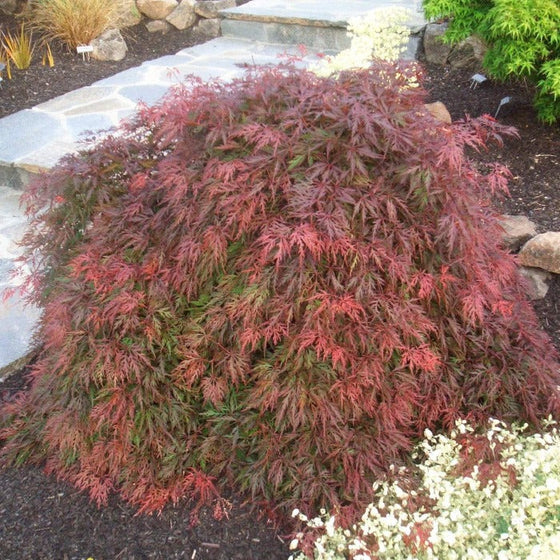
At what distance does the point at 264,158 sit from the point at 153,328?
0.73 meters

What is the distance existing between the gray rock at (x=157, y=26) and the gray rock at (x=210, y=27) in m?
0.42

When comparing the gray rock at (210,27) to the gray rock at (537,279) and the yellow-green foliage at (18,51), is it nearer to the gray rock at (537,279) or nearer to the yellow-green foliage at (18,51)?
the yellow-green foliage at (18,51)

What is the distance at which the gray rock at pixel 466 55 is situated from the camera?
5574 millimetres

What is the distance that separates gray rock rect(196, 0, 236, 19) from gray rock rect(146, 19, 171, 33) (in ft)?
1.37

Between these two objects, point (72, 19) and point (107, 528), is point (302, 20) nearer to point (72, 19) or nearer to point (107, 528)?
point (72, 19)

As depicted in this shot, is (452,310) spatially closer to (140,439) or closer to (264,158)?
(264,158)

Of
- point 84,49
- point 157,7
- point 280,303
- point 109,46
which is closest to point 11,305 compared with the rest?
point 280,303

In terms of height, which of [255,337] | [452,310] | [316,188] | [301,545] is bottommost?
[301,545]

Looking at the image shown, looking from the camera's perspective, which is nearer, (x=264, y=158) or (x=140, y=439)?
(x=264, y=158)

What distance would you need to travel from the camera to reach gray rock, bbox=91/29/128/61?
6.65 metres

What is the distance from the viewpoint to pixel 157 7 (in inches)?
295

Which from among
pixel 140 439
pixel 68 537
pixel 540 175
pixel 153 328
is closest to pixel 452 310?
pixel 153 328

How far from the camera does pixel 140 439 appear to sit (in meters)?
2.39

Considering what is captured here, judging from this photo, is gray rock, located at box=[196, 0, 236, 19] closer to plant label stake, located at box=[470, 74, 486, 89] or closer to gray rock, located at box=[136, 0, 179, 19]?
gray rock, located at box=[136, 0, 179, 19]
